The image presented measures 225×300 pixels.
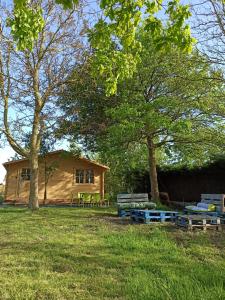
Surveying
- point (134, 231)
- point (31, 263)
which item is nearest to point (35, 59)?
point (134, 231)

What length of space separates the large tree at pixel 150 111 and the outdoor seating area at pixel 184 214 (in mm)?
3398

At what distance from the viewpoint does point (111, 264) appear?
6715mm

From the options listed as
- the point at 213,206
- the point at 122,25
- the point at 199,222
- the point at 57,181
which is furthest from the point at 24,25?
the point at 57,181

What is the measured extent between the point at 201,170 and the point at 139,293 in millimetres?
18344

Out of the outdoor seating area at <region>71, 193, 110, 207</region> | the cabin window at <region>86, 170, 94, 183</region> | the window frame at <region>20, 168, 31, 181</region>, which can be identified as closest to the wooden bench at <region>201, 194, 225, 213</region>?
the outdoor seating area at <region>71, 193, 110, 207</region>

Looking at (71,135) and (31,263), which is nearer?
(31,263)

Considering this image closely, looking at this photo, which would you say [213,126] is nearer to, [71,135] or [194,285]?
[71,135]

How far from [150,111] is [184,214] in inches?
219

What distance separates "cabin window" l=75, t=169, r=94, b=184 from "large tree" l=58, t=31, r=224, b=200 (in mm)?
7271

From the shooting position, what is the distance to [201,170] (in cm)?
2253

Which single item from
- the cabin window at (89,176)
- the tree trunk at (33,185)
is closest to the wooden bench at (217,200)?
the tree trunk at (33,185)

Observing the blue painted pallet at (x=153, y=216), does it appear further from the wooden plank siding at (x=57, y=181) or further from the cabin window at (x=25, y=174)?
the cabin window at (x=25, y=174)

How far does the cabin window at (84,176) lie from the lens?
29.3 m

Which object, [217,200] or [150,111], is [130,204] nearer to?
[217,200]
